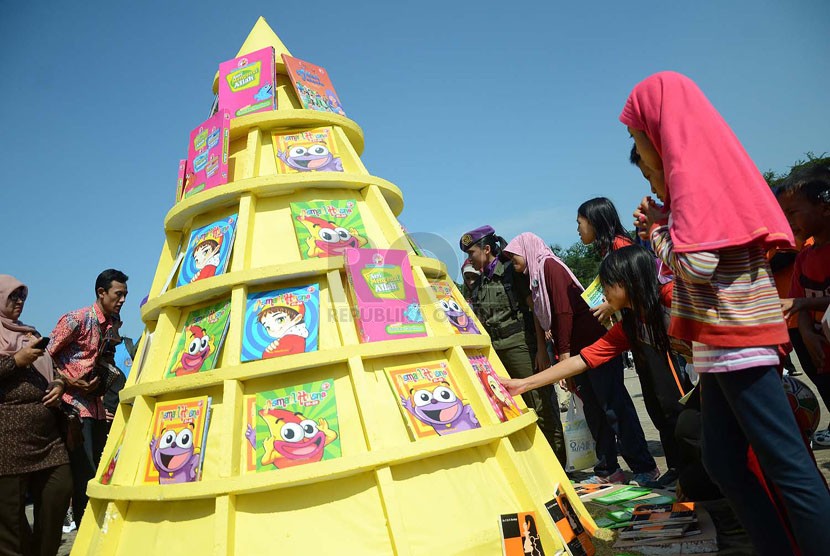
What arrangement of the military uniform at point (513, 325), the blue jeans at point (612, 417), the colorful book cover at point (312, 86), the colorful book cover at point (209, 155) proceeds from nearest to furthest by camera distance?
1. the colorful book cover at point (209, 155)
2. the colorful book cover at point (312, 86)
3. the blue jeans at point (612, 417)
4. the military uniform at point (513, 325)

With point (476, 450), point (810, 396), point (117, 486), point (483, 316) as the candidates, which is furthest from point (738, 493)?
point (483, 316)

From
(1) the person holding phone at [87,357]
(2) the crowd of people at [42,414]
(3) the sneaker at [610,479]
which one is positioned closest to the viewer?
(2) the crowd of people at [42,414]

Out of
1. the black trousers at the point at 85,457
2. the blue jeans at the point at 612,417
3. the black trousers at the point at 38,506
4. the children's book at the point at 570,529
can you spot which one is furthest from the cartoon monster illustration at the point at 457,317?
the black trousers at the point at 85,457

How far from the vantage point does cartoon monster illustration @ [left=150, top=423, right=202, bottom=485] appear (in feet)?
10.7

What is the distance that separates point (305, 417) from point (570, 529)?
1952 mm

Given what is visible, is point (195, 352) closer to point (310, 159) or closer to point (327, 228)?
point (327, 228)

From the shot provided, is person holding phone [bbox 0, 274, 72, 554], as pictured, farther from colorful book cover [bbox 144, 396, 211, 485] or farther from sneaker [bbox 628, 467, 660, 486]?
sneaker [bbox 628, 467, 660, 486]

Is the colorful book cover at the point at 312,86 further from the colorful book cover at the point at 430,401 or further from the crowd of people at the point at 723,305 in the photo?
the crowd of people at the point at 723,305

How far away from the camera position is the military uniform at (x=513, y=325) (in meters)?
6.75

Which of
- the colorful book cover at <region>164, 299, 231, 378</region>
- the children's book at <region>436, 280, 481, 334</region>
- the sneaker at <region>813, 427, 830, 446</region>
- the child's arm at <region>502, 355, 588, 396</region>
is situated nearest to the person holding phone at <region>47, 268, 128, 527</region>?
the colorful book cover at <region>164, 299, 231, 378</region>

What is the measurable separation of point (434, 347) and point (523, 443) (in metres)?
1.20

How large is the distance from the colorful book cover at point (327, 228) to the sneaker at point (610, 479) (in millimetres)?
4130

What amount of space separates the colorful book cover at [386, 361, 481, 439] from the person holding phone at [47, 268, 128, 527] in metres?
3.84

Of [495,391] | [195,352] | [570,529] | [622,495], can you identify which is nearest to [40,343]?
[195,352]
